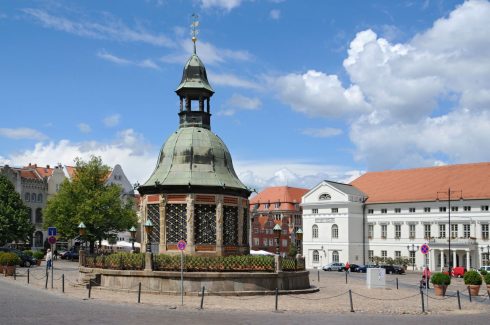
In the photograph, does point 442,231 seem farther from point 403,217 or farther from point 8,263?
point 8,263

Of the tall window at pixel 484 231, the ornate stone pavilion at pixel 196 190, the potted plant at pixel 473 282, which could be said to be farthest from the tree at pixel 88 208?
the potted plant at pixel 473 282

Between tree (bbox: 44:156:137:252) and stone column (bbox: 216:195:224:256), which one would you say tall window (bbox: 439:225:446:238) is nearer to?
tree (bbox: 44:156:137:252)

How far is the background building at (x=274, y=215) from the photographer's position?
114188mm

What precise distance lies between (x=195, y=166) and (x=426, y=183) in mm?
51202

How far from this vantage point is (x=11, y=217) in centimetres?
7225

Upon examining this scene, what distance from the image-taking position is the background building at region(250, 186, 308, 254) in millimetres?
114188

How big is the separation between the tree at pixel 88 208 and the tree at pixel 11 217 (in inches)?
136

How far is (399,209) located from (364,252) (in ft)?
25.6

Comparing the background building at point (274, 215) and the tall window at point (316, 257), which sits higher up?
the background building at point (274, 215)

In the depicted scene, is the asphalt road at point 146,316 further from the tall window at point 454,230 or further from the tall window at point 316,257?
the tall window at point 316,257

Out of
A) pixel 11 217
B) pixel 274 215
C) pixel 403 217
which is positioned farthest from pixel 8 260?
pixel 274 215

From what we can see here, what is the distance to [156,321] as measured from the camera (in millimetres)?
19359

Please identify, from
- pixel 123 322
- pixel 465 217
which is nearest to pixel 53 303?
pixel 123 322

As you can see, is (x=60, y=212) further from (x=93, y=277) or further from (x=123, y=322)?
(x=123, y=322)
